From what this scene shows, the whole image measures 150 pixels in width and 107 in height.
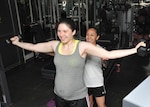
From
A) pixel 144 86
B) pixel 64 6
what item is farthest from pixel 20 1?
pixel 144 86

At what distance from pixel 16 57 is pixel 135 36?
9.84 feet

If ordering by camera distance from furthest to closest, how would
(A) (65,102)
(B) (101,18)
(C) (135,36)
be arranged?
(B) (101,18) → (C) (135,36) → (A) (65,102)

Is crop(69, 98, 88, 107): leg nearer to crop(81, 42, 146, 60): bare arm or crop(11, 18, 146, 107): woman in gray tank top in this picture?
crop(11, 18, 146, 107): woman in gray tank top

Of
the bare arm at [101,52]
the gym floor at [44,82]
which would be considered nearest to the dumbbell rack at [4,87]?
the gym floor at [44,82]

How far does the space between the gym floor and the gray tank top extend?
1284 mm

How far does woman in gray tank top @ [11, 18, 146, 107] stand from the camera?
4.40ft

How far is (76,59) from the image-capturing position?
134 cm

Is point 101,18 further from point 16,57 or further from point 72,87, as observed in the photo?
point 72,87

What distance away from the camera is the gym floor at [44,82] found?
9.02ft

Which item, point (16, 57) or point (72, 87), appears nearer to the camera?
point (72, 87)

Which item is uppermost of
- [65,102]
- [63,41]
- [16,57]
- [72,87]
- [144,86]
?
[63,41]

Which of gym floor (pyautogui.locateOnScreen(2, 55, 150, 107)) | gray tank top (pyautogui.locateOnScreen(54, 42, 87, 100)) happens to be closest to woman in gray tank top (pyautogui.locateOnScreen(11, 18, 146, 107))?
gray tank top (pyautogui.locateOnScreen(54, 42, 87, 100))

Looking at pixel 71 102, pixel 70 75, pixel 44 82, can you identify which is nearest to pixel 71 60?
pixel 70 75

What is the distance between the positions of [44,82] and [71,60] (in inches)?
82.4
